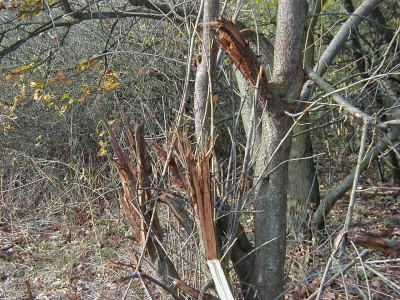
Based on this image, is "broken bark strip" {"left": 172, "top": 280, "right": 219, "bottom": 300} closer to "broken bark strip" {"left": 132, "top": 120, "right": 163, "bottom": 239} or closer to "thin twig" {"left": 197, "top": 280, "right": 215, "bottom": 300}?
"thin twig" {"left": 197, "top": 280, "right": 215, "bottom": 300}

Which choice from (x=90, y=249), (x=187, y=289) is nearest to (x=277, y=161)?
(x=187, y=289)

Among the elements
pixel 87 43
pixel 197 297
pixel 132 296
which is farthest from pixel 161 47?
pixel 197 297

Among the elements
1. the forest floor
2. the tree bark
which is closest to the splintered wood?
the tree bark

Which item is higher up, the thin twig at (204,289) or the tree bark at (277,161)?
the tree bark at (277,161)

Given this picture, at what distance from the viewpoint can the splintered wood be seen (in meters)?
3.30

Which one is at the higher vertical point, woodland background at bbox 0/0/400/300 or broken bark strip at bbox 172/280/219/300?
woodland background at bbox 0/0/400/300

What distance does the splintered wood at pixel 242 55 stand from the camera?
330 cm

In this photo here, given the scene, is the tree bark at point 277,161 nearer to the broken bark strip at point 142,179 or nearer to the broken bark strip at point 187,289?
the broken bark strip at point 187,289

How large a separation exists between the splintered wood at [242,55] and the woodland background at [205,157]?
0.04ft

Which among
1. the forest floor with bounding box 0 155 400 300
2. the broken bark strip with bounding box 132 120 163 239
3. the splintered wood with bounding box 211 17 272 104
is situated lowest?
the forest floor with bounding box 0 155 400 300

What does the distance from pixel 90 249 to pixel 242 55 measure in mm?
4086

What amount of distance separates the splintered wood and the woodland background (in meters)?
0.01

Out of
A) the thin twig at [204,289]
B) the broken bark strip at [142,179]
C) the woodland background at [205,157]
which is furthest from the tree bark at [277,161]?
the broken bark strip at [142,179]

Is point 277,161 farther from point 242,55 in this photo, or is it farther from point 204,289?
point 204,289
